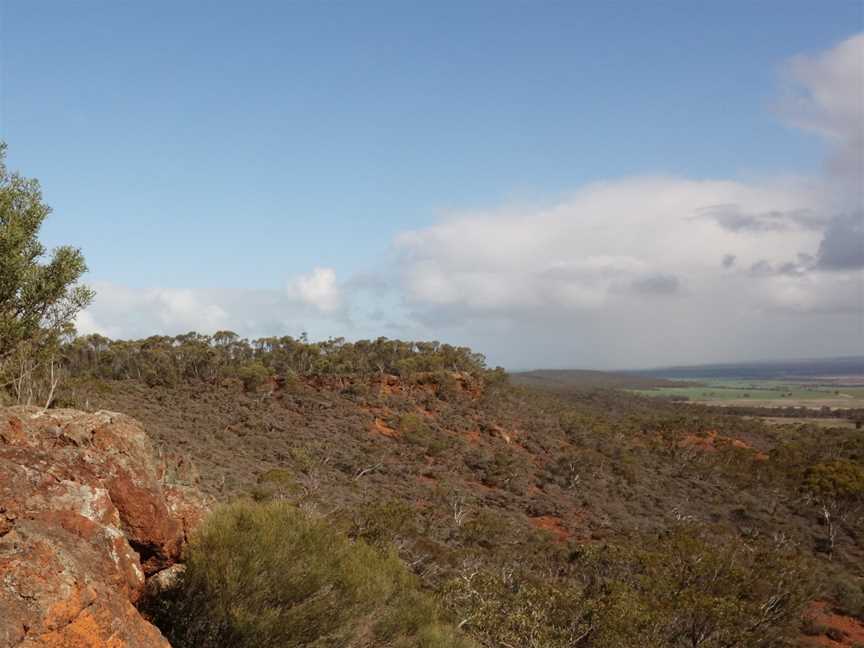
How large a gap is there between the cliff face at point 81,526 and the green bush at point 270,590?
36.6 inches

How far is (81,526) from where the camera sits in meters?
7.93

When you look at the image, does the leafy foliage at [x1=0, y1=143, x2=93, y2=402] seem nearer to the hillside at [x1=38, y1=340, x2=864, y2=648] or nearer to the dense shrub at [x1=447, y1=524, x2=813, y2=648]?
the hillside at [x1=38, y1=340, x2=864, y2=648]

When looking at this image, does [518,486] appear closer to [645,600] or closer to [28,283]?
[645,600]

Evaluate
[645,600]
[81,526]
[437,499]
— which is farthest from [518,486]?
[81,526]

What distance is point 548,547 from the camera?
26547 millimetres

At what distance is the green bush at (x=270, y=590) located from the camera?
8.52 m

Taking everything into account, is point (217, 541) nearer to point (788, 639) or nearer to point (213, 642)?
point (213, 642)

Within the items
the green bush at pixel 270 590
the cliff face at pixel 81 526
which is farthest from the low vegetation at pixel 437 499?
the cliff face at pixel 81 526

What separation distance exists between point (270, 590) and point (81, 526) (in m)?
2.99

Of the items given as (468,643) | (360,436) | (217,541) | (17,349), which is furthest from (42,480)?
(360,436)

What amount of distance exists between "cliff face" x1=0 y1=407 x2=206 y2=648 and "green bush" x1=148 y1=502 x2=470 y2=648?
93 centimetres

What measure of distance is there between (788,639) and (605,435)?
40.6 meters

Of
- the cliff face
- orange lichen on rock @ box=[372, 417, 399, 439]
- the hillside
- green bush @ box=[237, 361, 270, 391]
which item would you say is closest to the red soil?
the hillside

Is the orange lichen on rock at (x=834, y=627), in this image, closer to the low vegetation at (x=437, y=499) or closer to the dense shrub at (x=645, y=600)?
the low vegetation at (x=437, y=499)
